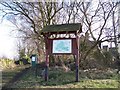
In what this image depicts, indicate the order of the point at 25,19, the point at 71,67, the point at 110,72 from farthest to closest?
the point at 25,19
the point at 71,67
the point at 110,72

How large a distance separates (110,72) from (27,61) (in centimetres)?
824

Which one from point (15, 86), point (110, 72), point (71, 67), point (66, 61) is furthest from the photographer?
point (66, 61)

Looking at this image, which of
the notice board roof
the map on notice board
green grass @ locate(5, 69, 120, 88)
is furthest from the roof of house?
green grass @ locate(5, 69, 120, 88)

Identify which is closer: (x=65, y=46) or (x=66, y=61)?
(x=65, y=46)

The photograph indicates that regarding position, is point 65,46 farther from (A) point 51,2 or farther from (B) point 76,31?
(A) point 51,2

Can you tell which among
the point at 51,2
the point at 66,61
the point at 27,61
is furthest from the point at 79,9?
the point at 27,61

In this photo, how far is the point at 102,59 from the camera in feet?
35.8

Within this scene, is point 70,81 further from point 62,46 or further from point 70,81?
point 62,46

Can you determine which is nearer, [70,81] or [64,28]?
[70,81]

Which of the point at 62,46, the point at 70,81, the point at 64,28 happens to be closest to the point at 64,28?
the point at 64,28

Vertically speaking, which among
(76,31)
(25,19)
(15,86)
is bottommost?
(15,86)

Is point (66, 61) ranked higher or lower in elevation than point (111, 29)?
lower

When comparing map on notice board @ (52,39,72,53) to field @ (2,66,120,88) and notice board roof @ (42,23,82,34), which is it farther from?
field @ (2,66,120,88)

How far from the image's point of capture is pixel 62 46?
7988 millimetres
